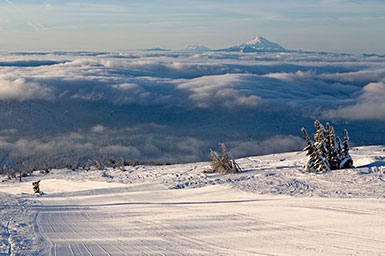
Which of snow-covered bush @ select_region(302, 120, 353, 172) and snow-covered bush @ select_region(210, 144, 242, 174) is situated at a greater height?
snow-covered bush @ select_region(302, 120, 353, 172)

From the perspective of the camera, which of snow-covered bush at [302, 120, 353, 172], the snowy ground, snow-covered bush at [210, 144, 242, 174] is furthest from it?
snow-covered bush at [210, 144, 242, 174]

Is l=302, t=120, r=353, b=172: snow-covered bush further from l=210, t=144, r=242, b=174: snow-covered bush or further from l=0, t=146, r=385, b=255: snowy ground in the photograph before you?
l=210, t=144, r=242, b=174: snow-covered bush

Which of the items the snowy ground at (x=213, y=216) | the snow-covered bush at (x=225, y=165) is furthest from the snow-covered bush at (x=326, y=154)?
the snow-covered bush at (x=225, y=165)

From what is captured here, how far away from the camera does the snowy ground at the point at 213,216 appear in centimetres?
765

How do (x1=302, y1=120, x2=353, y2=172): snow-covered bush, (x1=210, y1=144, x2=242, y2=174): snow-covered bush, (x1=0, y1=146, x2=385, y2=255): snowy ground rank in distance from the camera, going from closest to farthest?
(x1=0, y1=146, x2=385, y2=255): snowy ground, (x1=302, y1=120, x2=353, y2=172): snow-covered bush, (x1=210, y1=144, x2=242, y2=174): snow-covered bush

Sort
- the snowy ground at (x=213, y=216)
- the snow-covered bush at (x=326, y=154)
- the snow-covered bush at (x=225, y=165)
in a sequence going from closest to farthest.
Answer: the snowy ground at (x=213, y=216) → the snow-covered bush at (x=326, y=154) → the snow-covered bush at (x=225, y=165)

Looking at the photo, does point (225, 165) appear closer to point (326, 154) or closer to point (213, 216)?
point (326, 154)

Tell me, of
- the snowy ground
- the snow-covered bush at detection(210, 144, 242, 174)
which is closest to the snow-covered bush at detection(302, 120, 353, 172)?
the snowy ground

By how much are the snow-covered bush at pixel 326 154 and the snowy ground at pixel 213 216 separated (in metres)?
0.51

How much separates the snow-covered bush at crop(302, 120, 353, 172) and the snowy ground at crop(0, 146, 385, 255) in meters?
0.51

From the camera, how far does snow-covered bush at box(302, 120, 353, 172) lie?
47.7ft

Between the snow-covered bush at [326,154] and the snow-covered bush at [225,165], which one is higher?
the snow-covered bush at [326,154]

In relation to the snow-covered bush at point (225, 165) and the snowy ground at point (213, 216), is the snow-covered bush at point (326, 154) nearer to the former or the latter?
the snowy ground at point (213, 216)

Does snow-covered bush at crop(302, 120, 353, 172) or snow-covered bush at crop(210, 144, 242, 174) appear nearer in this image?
snow-covered bush at crop(302, 120, 353, 172)
